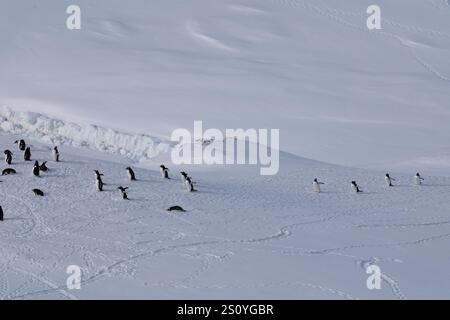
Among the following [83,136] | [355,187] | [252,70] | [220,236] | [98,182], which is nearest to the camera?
[220,236]

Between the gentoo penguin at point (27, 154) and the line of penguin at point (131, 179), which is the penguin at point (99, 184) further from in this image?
the gentoo penguin at point (27, 154)

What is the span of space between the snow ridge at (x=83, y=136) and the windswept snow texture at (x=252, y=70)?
97 cm

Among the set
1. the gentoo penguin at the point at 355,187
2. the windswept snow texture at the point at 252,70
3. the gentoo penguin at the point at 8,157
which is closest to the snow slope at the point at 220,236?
the gentoo penguin at the point at 8,157

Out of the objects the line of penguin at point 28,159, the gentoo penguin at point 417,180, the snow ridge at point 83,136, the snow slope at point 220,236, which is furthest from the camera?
the snow ridge at point 83,136

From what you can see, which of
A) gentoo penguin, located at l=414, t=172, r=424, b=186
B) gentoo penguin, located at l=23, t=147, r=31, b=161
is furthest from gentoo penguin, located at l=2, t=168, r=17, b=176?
gentoo penguin, located at l=414, t=172, r=424, b=186

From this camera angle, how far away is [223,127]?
31.4m

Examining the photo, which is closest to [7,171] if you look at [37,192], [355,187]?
[37,192]

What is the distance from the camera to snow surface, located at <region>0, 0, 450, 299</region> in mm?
14227

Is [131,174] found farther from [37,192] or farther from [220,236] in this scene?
[220,236]

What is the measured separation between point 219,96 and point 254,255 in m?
21.3

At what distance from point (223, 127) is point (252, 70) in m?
10.4

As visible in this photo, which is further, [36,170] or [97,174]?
[36,170]

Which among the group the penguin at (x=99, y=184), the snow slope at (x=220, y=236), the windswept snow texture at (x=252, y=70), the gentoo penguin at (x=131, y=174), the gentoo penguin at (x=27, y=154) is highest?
the windswept snow texture at (x=252, y=70)

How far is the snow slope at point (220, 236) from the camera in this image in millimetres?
13328
